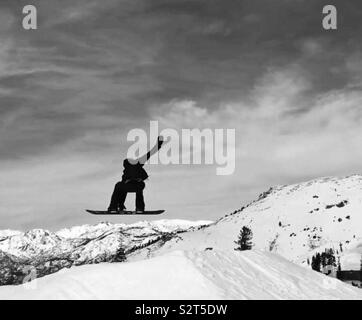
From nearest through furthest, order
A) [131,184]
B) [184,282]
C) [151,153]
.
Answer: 1. [151,153]
2. [131,184]
3. [184,282]

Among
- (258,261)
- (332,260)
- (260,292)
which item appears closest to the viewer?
(260,292)

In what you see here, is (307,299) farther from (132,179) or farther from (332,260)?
(332,260)

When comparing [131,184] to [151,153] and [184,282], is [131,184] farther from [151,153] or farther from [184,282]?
[184,282]

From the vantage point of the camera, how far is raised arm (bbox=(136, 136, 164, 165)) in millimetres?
16562

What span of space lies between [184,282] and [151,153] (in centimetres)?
1286

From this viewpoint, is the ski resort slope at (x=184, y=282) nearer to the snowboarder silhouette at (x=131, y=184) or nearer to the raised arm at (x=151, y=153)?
the snowboarder silhouette at (x=131, y=184)

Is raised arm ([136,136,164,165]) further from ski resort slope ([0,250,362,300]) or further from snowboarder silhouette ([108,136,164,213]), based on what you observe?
ski resort slope ([0,250,362,300])

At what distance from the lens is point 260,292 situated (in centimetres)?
2878

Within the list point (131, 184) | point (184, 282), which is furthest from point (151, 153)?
point (184, 282)

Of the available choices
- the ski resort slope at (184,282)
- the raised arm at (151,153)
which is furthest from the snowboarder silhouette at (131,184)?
the ski resort slope at (184,282)

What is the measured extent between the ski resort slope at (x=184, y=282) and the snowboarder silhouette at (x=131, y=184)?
8.41m

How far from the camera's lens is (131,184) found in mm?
19203
